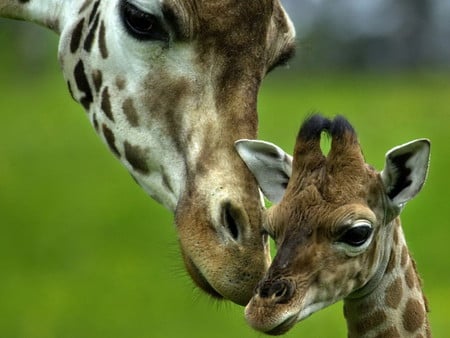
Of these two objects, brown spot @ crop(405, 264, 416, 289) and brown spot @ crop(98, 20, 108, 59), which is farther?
brown spot @ crop(98, 20, 108, 59)

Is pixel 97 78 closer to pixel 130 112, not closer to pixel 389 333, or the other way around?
pixel 130 112

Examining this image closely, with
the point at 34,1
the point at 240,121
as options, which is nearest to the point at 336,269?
the point at 240,121

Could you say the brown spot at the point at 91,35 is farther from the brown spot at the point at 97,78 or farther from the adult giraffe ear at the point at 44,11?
the adult giraffe ear at the point at 44,11

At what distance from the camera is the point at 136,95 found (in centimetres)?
784

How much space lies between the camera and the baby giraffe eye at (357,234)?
6.98 meters

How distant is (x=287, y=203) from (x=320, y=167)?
237mm

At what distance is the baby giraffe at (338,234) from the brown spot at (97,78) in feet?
3.39

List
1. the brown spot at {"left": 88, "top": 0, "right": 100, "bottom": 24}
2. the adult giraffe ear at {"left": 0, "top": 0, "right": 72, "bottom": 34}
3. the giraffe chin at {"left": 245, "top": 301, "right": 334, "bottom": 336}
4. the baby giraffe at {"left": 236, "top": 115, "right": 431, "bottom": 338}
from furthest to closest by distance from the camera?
the adult giraffe ear at {"left": 0, "top": 0, "right": 72, "bottom": 34} < the brown spot at {"left": 88, "top": 0, "right": 100, "bottom": 24} < the baby giraffe at {"left": 236, "top": 115, "right": 431, "bottom": 338} < the giraffe chin at {"left": 245, "top": 301, "right": 334, "bottom": 336}

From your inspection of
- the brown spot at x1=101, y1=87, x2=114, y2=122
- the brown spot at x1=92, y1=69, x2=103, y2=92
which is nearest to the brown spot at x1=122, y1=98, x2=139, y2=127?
the brown spot at x1=101, y1=87, x2=114, y2=122

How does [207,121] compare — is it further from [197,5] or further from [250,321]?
[250,321]

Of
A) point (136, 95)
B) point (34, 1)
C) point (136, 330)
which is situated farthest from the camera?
point (136, 330)

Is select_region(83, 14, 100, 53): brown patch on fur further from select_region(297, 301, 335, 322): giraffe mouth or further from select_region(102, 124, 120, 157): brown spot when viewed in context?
select_region(297, 301, 335, 322): giraffe mouth

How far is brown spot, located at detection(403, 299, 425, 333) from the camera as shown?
753cm

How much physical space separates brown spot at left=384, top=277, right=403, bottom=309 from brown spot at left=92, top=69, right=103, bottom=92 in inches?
72.0
